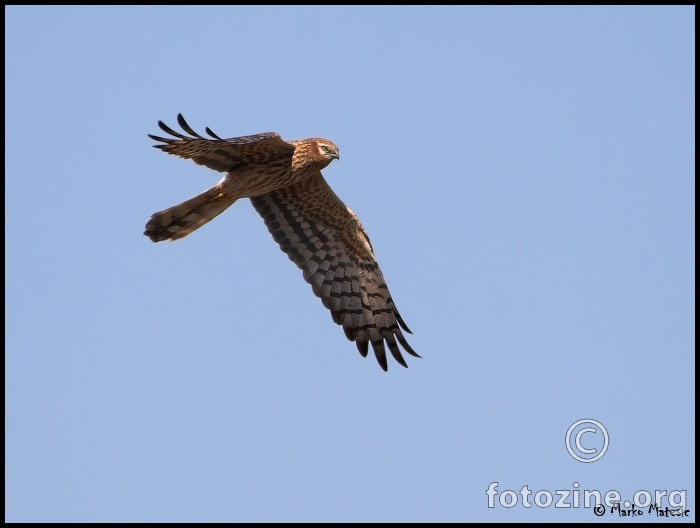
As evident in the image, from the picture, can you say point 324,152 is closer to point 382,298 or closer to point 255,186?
point 255,186

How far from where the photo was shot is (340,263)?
1293 centimetres

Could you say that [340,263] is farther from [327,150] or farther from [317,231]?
[327,150]

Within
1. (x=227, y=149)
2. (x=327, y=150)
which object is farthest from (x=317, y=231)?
(x=227, y=149)

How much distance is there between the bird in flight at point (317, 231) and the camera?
1149 cm

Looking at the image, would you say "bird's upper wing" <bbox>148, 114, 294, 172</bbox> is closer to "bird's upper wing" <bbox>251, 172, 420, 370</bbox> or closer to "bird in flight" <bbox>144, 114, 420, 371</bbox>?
"bird in flight" <bbox>144, 114, 420, 371</bbox>

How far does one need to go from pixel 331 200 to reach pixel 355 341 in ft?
5.30

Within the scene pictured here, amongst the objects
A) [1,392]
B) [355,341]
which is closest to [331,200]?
[355,341]

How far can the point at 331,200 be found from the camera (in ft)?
40.9

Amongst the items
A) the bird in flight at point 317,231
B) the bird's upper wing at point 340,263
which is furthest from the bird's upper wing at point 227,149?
the bird's upper wing at point 340,263

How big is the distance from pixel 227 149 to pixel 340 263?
2.47 meters

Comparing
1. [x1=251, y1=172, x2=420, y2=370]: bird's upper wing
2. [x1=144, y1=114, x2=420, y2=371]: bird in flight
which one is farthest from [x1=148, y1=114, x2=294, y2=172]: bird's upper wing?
[x1=251, y1=172, x2=420, y2=370]: bird's upper wing

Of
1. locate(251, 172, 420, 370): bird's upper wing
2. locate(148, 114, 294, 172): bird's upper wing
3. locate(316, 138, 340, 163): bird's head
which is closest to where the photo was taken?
locate(148, 114, 294, 172): bird's upper wing

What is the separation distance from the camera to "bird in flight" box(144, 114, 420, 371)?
37.7 ft

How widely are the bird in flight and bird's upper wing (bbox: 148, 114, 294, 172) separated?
2.0 inches
